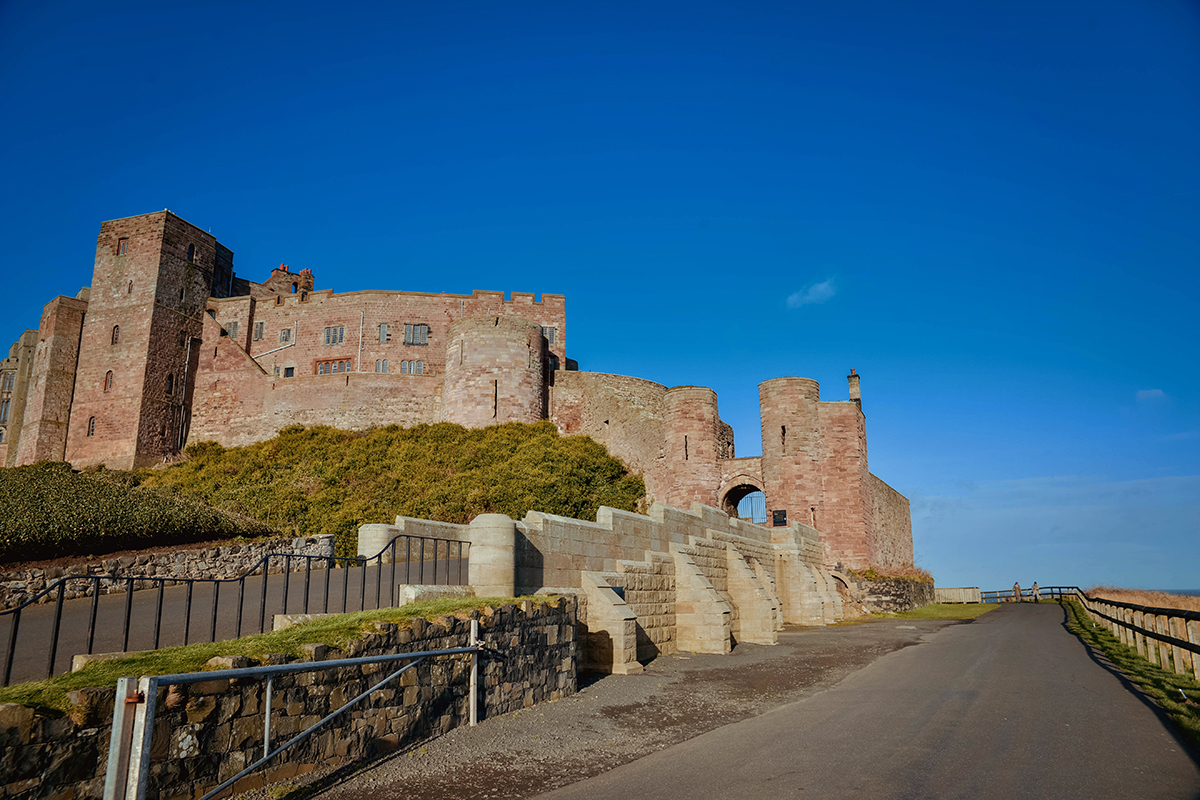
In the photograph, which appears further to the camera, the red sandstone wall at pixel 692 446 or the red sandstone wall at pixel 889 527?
the red sandstone wall at pixel 889 527

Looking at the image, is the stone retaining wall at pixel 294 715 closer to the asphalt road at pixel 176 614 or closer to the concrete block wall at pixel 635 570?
the asphalt road at pixel 176 614

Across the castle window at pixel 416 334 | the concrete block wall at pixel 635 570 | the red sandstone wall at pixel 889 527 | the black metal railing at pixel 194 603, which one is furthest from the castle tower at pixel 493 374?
the black metal railing at pixel 194 603

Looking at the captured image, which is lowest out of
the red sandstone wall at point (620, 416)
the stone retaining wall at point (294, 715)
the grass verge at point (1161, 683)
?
the grass verge at point (1161, 683)

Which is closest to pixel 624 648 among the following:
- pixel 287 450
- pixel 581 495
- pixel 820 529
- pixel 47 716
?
pixel 47 716

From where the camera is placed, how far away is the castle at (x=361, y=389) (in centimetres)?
3338

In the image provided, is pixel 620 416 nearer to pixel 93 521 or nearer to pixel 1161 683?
pixel 93 521

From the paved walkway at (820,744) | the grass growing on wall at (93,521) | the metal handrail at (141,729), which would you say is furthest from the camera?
the grass growing on wall at (93,521)

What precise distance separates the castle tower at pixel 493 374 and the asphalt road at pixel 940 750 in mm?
29011

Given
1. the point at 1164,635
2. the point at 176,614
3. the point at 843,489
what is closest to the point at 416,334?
the point at 843,489

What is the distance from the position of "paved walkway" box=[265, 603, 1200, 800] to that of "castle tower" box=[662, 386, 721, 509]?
67.2ft

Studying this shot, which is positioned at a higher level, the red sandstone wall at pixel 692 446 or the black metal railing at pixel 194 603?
the red sandstone wall at pixel 692 446

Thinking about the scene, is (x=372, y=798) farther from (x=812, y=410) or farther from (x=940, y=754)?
(x=812, y=410)

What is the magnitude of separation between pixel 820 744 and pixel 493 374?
32.7 metres

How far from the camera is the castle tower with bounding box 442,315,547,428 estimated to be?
38.6 metres
